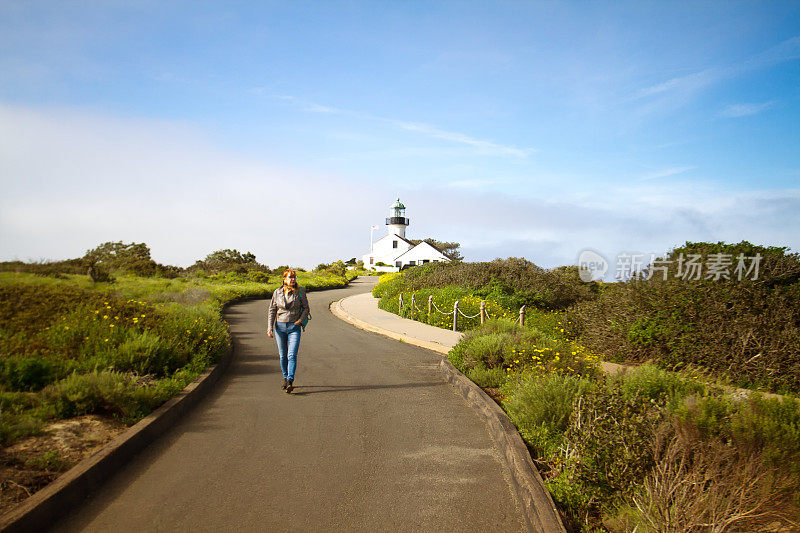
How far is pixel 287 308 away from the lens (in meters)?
8.59

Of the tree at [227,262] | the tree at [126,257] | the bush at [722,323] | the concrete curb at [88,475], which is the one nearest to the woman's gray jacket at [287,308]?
the concrete curb at [88,475]

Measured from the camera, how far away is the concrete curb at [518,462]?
388cm

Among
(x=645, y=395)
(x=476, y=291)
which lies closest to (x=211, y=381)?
(x=645, y=395)

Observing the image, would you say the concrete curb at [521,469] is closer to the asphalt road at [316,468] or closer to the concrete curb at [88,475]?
the asphalt road at [316,468]

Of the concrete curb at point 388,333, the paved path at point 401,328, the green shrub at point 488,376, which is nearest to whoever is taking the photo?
the green shrub at point 488,376

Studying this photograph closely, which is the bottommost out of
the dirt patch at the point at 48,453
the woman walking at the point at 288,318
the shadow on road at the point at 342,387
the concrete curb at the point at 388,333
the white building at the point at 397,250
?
the shadow on road at the point at 342,387

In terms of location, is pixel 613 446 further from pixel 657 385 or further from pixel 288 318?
pixel 288 318

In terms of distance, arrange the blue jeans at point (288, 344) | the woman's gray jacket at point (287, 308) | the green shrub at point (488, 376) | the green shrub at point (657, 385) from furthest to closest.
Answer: the woman's gray jacket at point (287, 308) → the blue jeans at point (288, 344) → the green shrub at point (488, 376) → the green shrub at point (657, 385)

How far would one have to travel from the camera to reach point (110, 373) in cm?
641

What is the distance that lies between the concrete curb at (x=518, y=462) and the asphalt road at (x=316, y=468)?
0.38ft

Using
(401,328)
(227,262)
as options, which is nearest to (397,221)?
(227,262)

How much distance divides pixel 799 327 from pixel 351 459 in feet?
25.2

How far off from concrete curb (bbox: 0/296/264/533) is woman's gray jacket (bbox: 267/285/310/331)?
6.51 ft

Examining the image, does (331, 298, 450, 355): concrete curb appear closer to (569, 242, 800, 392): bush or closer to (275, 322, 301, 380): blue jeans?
(569, 242, 800, 392): bush
